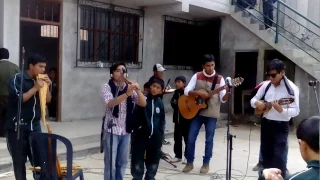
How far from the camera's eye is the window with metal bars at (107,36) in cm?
888

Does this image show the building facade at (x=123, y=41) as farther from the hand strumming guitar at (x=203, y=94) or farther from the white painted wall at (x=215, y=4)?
the hand strumming guitar at (x=203, y=94)

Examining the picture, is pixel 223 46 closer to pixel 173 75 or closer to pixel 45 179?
pixel 173 75

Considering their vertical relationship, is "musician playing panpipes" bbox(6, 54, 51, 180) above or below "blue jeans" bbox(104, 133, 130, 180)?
above

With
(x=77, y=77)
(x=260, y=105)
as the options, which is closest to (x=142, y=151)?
(x=260, y=105)

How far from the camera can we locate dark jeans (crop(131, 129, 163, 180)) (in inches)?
179

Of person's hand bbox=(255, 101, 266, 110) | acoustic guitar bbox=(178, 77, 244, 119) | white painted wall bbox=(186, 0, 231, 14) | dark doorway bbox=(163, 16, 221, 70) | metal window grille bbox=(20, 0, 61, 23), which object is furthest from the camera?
dark doorway bbox=(163, 16, 221, 70)

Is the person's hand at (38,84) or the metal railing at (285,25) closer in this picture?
the person's hand at (38,84)

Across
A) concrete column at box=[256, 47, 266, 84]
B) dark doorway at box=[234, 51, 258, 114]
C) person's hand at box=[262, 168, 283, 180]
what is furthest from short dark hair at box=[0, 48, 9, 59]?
dark doorway at box=[234, 51, 258, 114]

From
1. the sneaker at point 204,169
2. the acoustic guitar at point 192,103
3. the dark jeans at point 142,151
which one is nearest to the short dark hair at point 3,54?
the acoustic guitar at point 192,103

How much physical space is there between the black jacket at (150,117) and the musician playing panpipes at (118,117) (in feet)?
0.65

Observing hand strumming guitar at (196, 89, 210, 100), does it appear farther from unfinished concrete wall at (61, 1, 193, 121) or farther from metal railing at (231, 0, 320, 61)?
metal railing at (231, 0, 320, 61)

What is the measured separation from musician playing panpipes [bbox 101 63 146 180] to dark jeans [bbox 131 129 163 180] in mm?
201

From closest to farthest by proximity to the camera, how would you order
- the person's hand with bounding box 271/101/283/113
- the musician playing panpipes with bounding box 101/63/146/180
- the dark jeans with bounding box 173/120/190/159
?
the musician playing panpipes with bounding box 101/63/146/180, the person's hand with bounding box 271/101/283/113, the dark jeans with bounding box 173/120/190/159

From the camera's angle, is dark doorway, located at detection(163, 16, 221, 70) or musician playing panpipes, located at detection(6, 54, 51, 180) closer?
musician playing panpipes, located at detection(6, 54, 51, 180)
